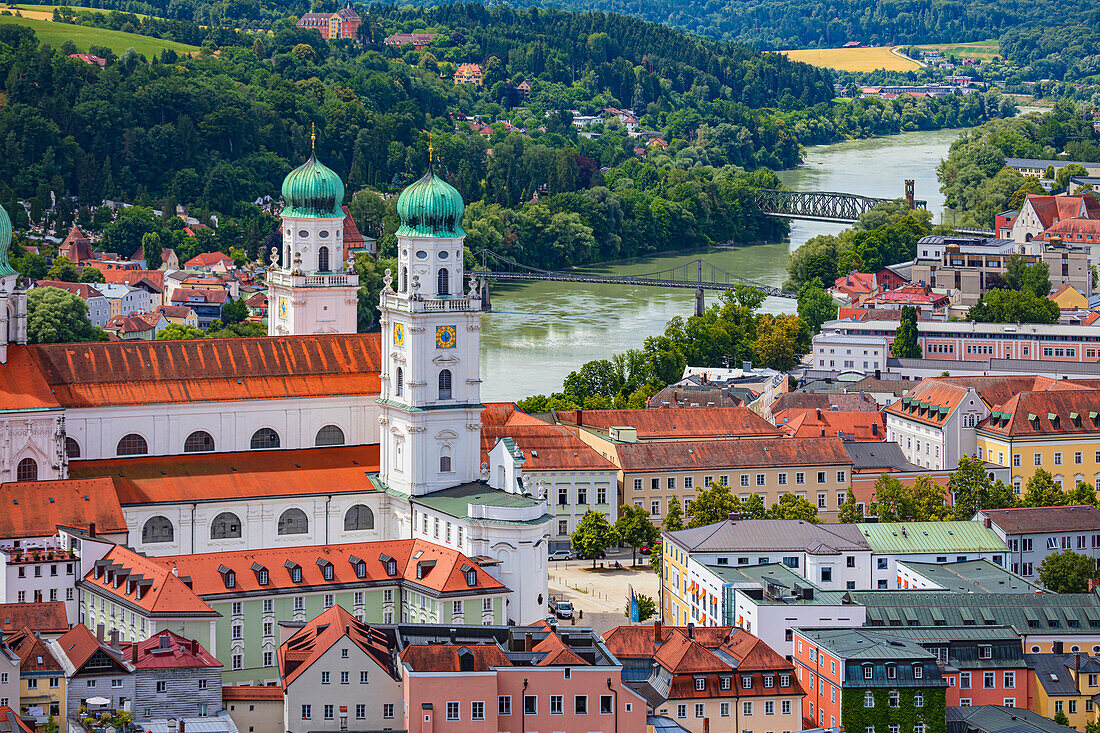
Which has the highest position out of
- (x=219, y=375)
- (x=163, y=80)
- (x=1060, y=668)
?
(x=163, y=80)

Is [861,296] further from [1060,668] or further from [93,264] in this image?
[1060,668]

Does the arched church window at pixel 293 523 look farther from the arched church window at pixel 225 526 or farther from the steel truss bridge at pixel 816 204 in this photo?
the steel truss bridge at pixel 816 204

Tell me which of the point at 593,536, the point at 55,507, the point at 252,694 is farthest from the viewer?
the point at 593,536

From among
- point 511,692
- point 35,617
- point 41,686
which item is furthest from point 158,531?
A: point 511,692

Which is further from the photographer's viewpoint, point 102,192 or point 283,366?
point 102,192

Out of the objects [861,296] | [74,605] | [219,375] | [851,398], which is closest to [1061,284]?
[861,296]

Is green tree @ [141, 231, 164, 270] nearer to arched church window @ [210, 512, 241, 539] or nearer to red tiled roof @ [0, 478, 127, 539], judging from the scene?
arched church window @ [210, 512, 241, 539]

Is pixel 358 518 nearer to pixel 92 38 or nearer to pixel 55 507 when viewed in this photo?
pixel 55 507
